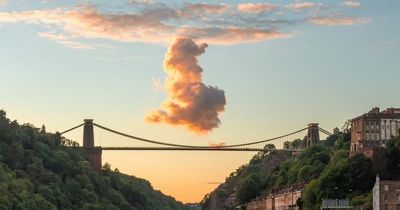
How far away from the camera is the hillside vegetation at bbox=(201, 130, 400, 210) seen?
88.6 metres

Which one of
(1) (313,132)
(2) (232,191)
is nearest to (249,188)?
(1) (313,132)

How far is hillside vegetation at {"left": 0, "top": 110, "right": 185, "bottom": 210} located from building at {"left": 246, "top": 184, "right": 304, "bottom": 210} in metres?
17.5

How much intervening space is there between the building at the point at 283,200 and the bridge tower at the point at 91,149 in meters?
21.9

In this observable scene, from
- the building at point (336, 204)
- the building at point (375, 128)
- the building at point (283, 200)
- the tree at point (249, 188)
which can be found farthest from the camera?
the tree at point (249, 188)

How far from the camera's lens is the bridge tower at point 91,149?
139m

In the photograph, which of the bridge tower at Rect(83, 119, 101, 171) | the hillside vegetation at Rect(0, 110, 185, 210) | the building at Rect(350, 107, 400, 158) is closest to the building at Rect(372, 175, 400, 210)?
the building at Rect(350, 107, 400, 158)

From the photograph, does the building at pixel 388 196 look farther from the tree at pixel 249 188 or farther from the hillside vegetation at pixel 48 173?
the tree at pixel 249 188

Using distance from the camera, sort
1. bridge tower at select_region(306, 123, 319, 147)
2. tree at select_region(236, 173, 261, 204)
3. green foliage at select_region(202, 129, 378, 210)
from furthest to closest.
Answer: bridge tower at select_region(306, 123, 319, 147)
tree at select_region(236, 173, 261, 204)
green foliage at select_region(202, 129, 378, 210)

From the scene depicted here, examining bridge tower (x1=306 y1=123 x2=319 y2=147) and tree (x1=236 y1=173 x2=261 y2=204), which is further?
bridge tower (x1=306 y1=123 x2=319 y2=147)

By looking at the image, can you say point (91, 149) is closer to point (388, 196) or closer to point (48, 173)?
point (48, 173)

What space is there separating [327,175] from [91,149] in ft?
180

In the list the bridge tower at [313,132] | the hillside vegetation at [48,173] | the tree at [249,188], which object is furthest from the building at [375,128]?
the tree at [249,188]

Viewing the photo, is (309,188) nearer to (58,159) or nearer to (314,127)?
(58,159)

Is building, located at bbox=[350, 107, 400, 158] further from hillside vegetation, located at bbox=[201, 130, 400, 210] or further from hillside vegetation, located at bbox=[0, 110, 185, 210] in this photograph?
hillside vegetation, located at bbox=[0, 110, 185, 210]
